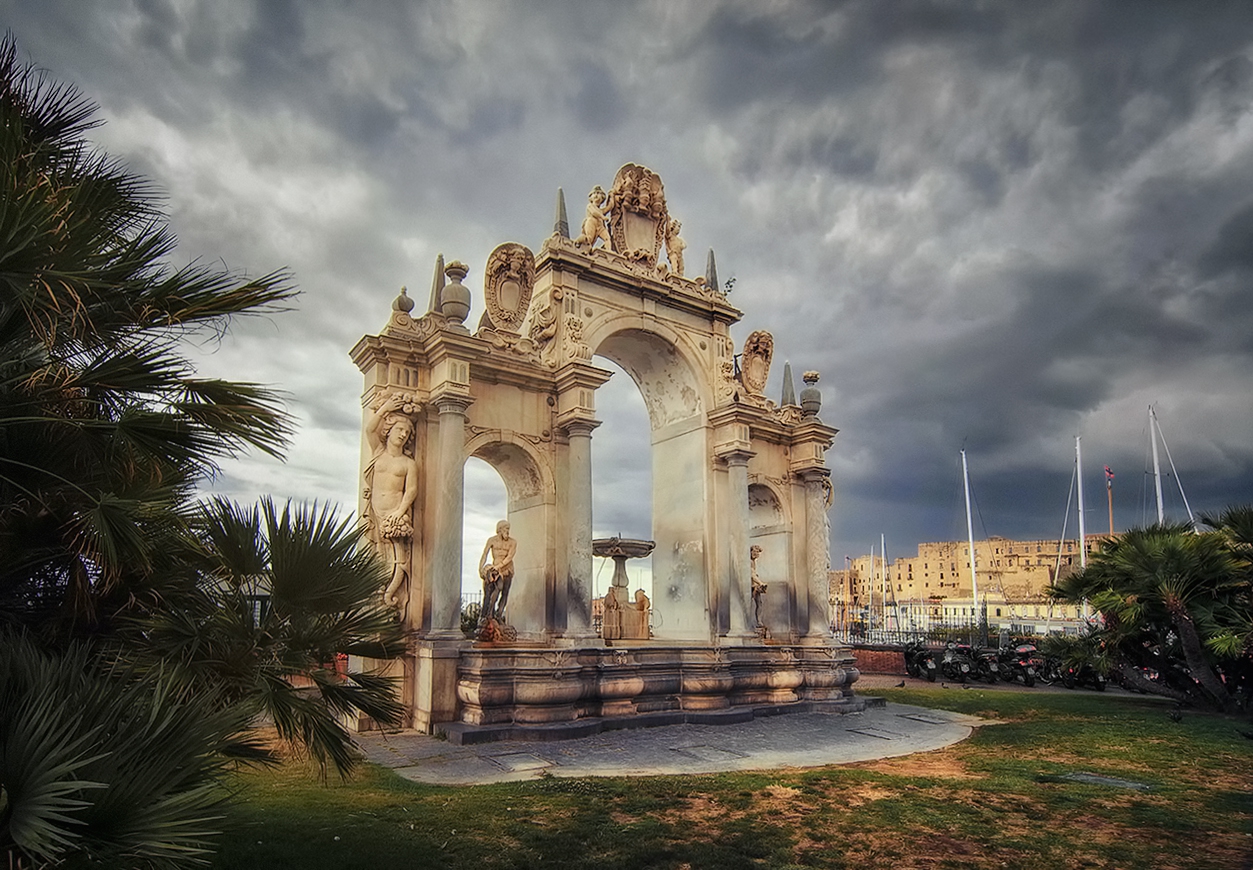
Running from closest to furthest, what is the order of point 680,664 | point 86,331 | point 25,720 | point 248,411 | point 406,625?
point 25,720 < point 86,331 < point 248,411 < point 406,625 < point 680,664

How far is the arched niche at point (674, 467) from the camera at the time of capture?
1831 cm

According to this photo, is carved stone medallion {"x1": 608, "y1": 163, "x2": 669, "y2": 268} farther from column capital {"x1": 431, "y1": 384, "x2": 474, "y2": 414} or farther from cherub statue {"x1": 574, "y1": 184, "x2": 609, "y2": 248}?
column capital {"x1": 431, "y1": 384, "x2": 474, "y2": 414}

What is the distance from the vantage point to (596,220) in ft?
59.4

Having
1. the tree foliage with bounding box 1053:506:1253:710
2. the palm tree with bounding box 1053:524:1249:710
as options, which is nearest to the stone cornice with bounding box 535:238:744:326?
the palm tree with bounding box 1053:524:1249:710

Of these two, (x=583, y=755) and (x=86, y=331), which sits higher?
(x=86, y=331)

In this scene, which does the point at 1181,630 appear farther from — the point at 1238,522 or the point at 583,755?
the point at 583,755

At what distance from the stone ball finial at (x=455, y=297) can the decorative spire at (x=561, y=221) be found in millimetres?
2664

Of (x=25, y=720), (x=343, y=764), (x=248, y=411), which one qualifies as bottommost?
(x=343, y=764)

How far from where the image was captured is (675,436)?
19.5 meters

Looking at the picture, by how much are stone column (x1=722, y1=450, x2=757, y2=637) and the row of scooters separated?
9.53 metres

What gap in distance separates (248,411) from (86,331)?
35.3 inches

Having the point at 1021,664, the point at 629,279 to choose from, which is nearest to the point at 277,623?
the point at 629,279

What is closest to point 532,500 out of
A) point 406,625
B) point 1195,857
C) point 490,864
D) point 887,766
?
point 406,625

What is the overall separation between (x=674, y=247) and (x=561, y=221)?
3.20 meters
